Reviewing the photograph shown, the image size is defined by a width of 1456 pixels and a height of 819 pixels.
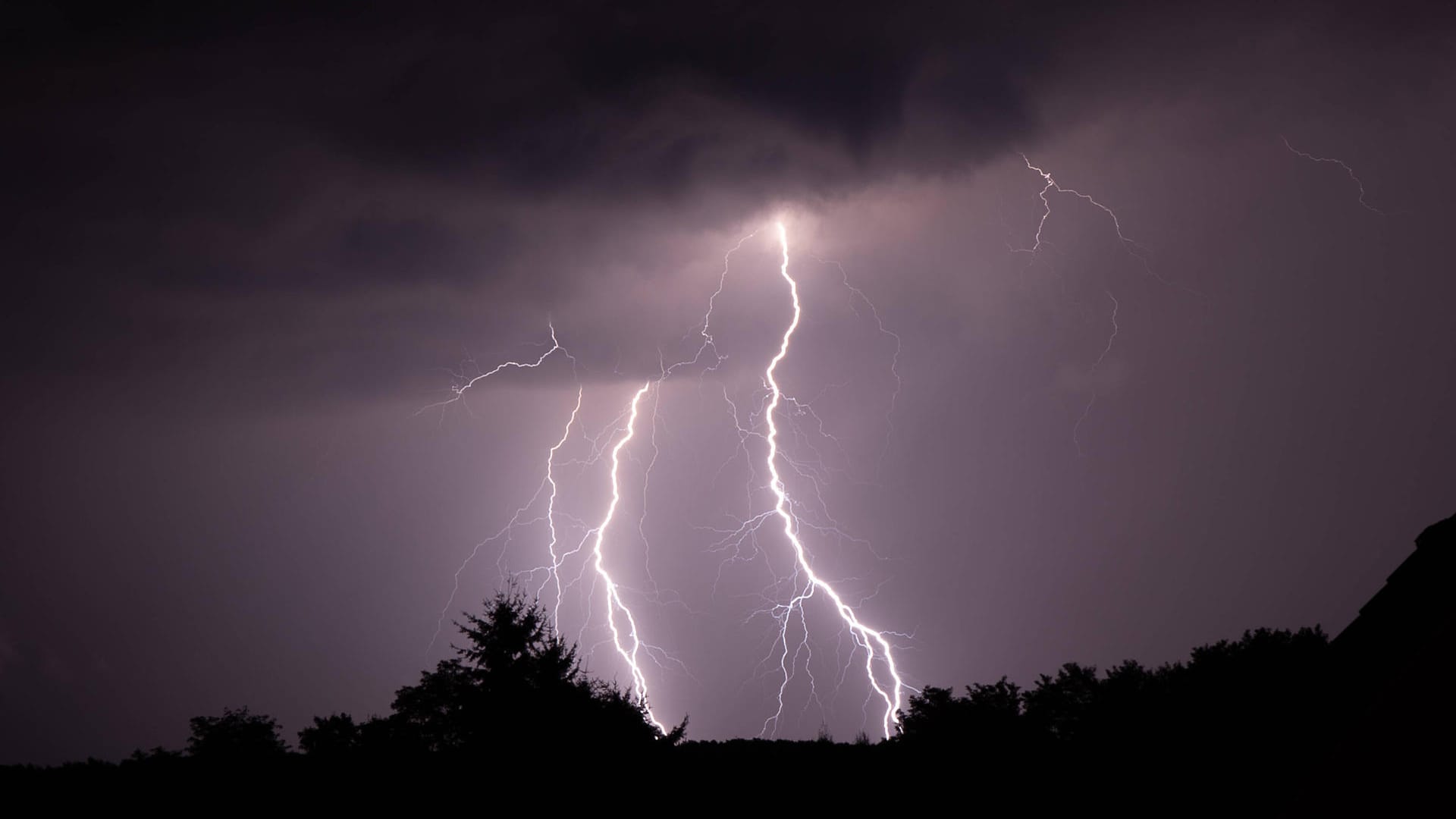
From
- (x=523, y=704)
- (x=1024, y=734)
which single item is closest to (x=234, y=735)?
(x=523, y=704)

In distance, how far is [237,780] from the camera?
26.4 ft

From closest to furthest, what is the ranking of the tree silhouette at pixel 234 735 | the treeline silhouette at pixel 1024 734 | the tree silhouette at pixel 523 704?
the treeline silhouette at pixel 1024 734, the tree silhouette at pixel 523 704, the tree silhouette at pixel 234 735

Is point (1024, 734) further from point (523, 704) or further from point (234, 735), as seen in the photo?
point (234, 735)

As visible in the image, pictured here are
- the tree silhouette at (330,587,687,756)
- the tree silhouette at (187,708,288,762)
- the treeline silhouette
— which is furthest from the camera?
the tree silhouette at (187,708,288,762)

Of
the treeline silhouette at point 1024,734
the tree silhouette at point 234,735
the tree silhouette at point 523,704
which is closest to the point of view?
the treeline silhouette at point 1024,734

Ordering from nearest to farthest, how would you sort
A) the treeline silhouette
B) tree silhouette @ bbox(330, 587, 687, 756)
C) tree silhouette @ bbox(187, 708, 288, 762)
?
the treeline silhouette
tree silhouette @ bbox(330, 587, 687, 756)
tree silhouette @ bbox(187, 708, 288, 762)

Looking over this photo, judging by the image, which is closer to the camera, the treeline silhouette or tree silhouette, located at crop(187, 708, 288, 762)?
the treeline silhouette

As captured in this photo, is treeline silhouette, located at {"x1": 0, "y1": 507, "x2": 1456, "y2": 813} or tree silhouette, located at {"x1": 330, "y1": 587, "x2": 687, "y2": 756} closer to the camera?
treeline silhouette, located at {"x1": 0, "y1": 507, "x2": 1456, "y2": 813}

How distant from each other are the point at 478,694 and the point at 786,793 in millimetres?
6812

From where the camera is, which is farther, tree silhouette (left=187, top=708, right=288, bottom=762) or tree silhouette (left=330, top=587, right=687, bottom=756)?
tree silhouette (left=187, top=708, right=288, bottom=762)

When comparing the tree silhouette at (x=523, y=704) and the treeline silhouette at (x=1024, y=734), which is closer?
the treeline silhouette at (x=1024, y=734)

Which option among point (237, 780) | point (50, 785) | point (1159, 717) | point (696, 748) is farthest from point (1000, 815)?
point (50, 785)

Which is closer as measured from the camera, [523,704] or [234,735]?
[523,704]

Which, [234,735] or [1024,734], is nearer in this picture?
[1024,734]
